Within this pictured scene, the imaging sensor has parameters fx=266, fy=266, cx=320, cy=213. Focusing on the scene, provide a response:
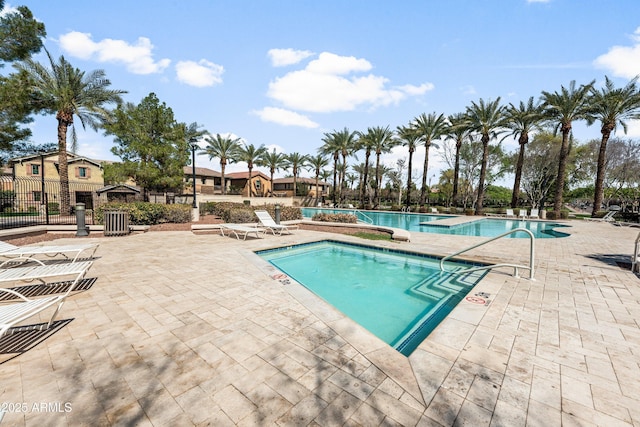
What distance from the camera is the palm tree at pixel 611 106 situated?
22953 millimetres

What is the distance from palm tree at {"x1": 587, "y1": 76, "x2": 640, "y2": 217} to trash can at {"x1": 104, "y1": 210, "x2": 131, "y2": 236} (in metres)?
36.5

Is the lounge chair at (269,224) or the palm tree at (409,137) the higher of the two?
the palm tree at (409,137)

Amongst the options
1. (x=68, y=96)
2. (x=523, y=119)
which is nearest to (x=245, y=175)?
(x=68, y=96)

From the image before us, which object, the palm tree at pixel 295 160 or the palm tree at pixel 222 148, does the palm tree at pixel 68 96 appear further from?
the palm tree at pixel 295 160

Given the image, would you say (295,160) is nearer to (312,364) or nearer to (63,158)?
(63,158)

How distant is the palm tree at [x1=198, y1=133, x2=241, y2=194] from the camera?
40.1 metres

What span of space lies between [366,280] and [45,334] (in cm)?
621

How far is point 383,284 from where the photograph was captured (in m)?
6.98

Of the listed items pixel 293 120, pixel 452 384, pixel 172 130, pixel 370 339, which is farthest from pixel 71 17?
pixel 293 120

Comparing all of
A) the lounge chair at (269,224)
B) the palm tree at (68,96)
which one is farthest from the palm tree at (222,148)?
the lounge chair at (269,224)

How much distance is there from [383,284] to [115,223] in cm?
1116

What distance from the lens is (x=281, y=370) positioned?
2.73m

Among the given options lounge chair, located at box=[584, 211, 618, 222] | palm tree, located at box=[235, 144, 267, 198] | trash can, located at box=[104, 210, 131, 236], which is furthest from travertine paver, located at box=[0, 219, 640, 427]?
palm tree, located at box=[235, 144, 267, 198]

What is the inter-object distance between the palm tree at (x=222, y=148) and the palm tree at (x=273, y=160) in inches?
206
